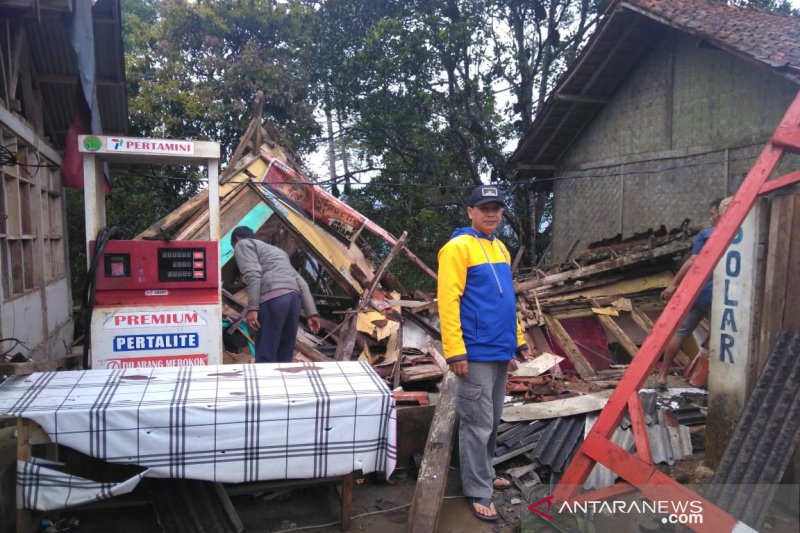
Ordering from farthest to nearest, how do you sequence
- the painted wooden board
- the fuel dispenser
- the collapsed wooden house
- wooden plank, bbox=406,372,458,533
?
the collapsed wooden house, the painted wooden board, the fuel dispenser, wooden plank, bbox=406,372,458,533

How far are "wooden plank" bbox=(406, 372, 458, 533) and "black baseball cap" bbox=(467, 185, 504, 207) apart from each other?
1.26 metres

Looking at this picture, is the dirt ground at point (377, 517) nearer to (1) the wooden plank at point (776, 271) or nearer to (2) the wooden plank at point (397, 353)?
(1) the wooden plank at point (776, 271)

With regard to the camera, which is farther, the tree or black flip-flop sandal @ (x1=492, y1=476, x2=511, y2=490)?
the tree

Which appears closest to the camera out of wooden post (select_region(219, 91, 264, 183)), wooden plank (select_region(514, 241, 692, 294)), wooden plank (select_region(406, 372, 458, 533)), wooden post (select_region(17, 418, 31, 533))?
wooden post (select_region(17, 418, 31, 533))

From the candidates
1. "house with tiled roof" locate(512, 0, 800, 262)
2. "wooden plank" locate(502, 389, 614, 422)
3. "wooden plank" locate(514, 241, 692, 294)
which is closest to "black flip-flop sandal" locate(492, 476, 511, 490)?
"wooden plank" locate(502, 389, 614, 422)

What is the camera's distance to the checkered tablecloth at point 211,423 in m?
2.75

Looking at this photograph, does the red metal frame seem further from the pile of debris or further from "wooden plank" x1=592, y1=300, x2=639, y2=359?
"wooden plank" x1=592, y1=300, x2=639, y2=359

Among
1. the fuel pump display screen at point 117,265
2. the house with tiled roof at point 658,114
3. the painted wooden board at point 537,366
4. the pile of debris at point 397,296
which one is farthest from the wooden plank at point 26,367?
the house with tiled roof at point 658,114

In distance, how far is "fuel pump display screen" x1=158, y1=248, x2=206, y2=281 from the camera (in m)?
4.39

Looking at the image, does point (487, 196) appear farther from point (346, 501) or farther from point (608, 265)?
point (608, 265)

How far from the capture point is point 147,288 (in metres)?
4.35

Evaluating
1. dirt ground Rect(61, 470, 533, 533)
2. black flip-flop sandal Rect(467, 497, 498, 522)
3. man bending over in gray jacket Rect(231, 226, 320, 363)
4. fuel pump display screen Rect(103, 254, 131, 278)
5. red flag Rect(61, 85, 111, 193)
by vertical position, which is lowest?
dirt ground Rect(61, 470, 533, 533)

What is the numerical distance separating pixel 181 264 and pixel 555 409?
3.32 metres

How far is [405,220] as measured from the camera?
552 inches
